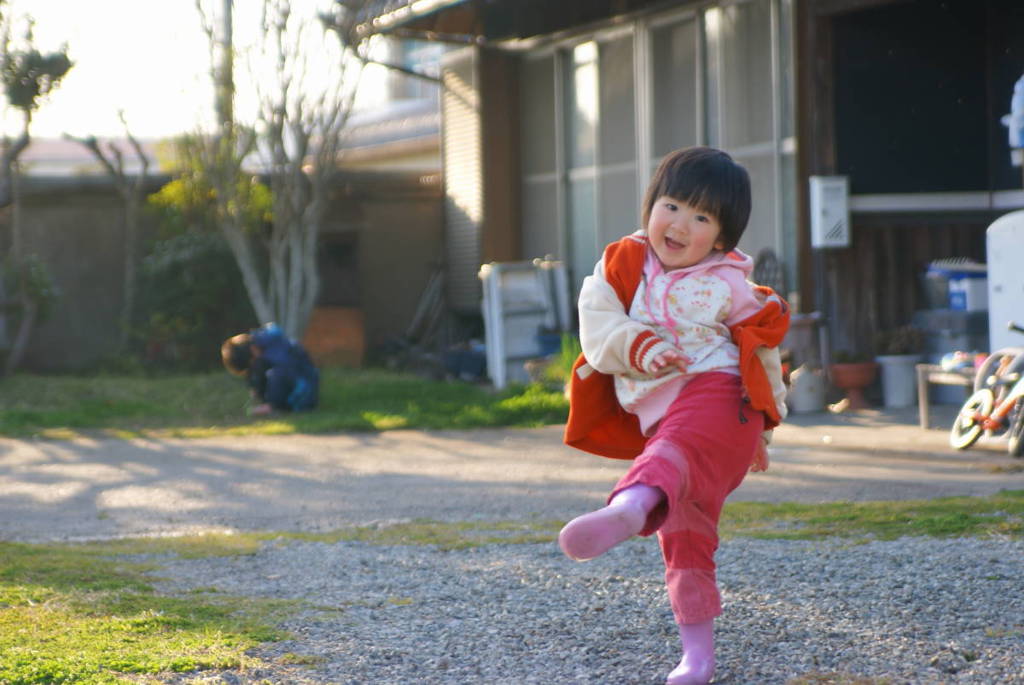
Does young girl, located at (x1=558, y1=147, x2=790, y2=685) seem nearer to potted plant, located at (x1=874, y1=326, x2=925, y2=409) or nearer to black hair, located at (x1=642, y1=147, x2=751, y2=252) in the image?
black hair, located at (x1=642, y1=147, x2=751, y2=252)

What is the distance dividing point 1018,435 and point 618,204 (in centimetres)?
698

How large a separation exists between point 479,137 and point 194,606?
1187cm

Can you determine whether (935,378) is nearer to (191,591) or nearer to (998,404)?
(998,404)

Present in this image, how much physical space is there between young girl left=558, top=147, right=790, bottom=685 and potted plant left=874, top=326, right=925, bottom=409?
25.0 feet

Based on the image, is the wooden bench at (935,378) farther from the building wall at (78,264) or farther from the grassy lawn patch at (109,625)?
the building wall at (78,264)

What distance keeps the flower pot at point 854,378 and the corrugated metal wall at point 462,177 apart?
6.00 meters

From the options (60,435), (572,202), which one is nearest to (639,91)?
(572,202)

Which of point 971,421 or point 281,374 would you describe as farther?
point 281,374

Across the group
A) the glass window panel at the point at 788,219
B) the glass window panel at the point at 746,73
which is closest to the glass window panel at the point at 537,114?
the glass window panel at the point at 746,73

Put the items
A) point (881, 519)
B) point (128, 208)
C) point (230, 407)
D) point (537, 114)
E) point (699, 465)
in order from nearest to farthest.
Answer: point (699, 465) → point (881, 519) → point (230, 407) → point (537, 114) → point (128, 208)

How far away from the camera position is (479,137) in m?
15.7

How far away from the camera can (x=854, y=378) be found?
10.9 meters

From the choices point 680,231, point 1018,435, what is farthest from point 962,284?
point 680,231

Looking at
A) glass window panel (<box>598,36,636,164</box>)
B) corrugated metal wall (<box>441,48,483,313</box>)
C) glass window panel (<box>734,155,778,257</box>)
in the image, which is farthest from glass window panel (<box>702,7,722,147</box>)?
corrugated metal wall (<box>441,48,483,313</box>)
